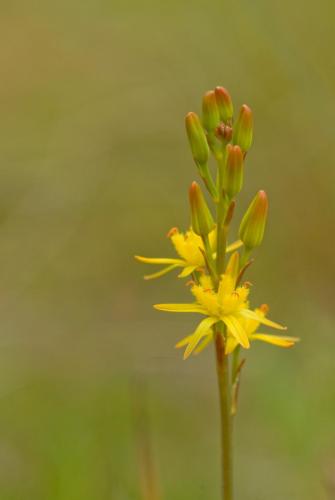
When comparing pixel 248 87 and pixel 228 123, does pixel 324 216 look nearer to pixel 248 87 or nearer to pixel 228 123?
pixel 248 87

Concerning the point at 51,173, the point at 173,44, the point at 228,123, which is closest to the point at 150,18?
the point at 173,44

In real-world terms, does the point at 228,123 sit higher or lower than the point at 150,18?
lower

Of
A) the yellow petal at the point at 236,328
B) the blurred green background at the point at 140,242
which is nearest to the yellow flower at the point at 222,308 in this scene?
the yellow petal at the point at 236,328

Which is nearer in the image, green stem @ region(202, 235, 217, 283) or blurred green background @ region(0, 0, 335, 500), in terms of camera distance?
green stem @ region(202, 235, 217, 283)

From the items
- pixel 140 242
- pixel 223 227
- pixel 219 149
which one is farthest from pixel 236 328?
pixel 140 242

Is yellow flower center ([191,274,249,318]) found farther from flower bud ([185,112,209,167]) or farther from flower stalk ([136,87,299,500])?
flower bud ([185,112,209,167])

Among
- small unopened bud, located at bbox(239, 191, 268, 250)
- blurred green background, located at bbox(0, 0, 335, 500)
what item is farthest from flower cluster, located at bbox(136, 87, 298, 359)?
blurred green background, located at bbox(0, 0, 335, 500)

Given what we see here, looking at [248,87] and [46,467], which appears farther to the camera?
[248,87]
